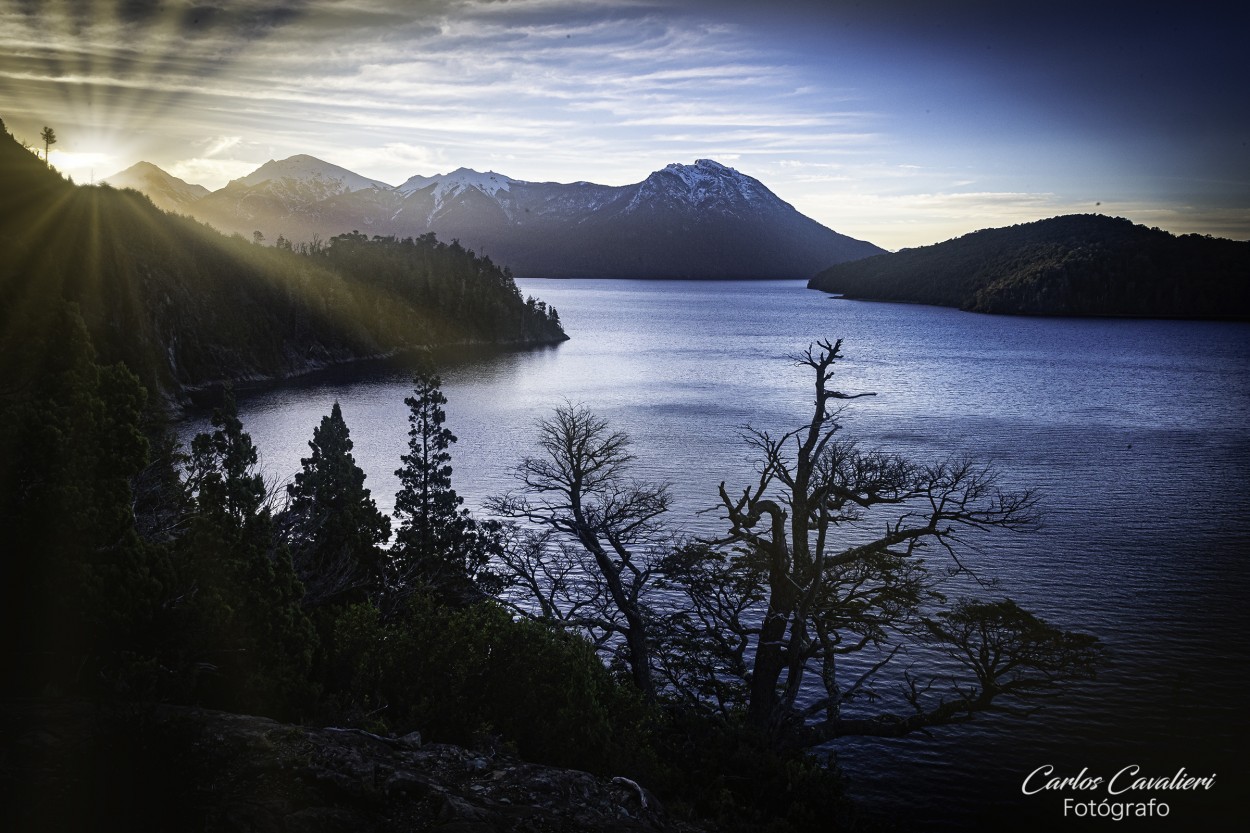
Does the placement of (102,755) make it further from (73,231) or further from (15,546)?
(73,231)

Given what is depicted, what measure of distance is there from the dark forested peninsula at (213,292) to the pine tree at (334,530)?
33.3 feet

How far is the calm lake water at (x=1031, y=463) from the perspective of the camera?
23.4m

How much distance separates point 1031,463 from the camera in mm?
56688

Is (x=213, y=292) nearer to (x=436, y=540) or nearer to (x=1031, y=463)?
(x=436, y=540)

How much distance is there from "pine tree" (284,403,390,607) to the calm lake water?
45.9 feet

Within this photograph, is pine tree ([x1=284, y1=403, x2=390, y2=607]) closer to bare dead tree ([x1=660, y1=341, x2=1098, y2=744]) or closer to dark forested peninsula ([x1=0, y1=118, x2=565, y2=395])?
bare dead tree ([x1=660, y1=341, x2=1098, y2=744])

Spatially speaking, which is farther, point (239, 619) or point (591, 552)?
point (591, 552)

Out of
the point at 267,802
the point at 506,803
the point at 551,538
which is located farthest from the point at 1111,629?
the point at 267,802

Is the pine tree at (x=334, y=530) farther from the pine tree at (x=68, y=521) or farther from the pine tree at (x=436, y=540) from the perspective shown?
the pine tree at (x=68, y=521)

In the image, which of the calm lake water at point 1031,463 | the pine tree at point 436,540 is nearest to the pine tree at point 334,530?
the pine tree at point 436,540

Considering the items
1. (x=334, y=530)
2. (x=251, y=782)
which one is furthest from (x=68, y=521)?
A: (x=334, y=530)

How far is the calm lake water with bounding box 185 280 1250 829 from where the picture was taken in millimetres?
23375

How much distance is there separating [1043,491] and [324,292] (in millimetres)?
125519

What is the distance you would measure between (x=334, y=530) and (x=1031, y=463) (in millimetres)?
49403
